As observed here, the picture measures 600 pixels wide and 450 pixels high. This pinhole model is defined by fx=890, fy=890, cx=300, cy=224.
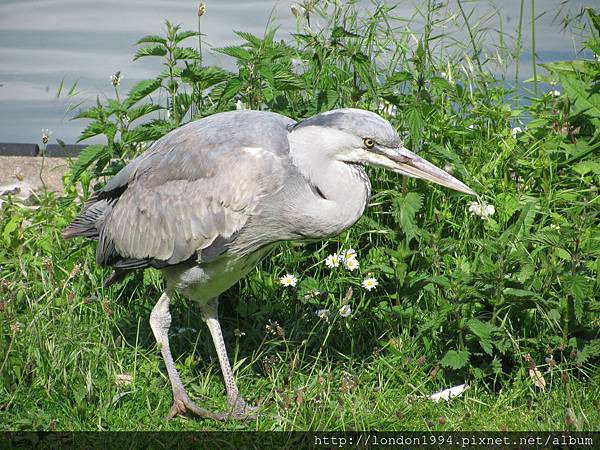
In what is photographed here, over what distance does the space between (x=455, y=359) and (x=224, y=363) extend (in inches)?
54.8

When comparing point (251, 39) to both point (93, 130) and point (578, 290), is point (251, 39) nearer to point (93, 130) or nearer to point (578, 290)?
point (93, 130)

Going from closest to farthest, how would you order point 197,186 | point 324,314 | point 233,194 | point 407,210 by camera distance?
point 233,194 < point 197,186 < point 407,210 < point 324,314

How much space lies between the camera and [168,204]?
5.17 m

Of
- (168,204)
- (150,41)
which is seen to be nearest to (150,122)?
(150,41)

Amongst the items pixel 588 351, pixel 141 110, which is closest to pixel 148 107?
pixel 141 110

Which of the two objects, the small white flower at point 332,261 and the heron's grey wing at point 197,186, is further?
the small white flower at point 332,261

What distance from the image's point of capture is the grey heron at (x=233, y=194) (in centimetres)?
475

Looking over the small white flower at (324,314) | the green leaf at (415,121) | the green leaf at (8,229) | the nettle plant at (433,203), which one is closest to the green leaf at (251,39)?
the nettle plant at (433,203)

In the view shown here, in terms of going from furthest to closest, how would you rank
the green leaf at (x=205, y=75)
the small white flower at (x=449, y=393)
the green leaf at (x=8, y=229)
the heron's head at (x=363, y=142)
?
the green leaf at (x=8, y=229)
the green leaf at (x=205, y=75)
the small white flower at (x=449, y=393)
the heron's head at (x=363, y=142)

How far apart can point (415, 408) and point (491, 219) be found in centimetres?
143

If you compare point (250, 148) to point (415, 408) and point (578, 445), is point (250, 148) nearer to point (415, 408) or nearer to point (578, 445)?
point (415, 408)

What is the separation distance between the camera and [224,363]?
5.44 metres

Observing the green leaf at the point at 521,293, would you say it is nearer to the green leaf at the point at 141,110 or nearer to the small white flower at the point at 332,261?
the small white flower at the point at 332,261

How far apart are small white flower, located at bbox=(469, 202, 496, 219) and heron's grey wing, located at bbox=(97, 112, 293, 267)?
140cm
